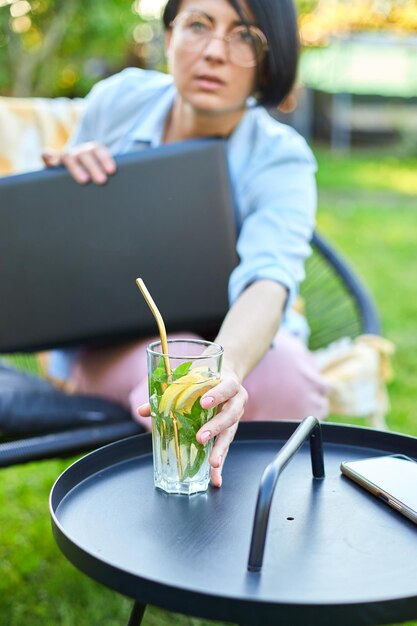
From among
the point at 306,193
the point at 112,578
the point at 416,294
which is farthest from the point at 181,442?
the point at 416,294

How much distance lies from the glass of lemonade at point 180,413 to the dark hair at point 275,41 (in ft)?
3.03

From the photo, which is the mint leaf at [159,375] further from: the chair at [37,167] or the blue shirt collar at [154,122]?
the chair at [37,167]

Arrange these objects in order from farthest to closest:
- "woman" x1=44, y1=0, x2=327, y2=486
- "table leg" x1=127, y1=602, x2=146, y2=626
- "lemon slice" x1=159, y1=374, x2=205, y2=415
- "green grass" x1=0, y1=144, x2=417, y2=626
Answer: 1. "green grass" x1=0, y1=144, x2=417, y2=626
2. "woman" x1=44, y1=0, x2=327, y2=486
3. "table leg" x1=127, y1=602, x2=146, y2=626
4. "lemon slice" x1=159, y1=374, x2=205, y2=415

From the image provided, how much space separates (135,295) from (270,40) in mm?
604

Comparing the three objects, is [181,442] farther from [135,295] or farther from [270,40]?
[270,40]

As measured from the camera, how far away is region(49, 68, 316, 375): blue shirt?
1.92 metres

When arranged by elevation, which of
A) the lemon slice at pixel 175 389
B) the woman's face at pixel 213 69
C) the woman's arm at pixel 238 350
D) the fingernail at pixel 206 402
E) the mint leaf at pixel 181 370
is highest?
the woman's face at pixel 213 69

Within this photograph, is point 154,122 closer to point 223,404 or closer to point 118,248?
point 118,248

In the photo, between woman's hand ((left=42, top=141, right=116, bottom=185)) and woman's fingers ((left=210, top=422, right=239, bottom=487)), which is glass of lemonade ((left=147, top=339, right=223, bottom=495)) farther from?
woman's hand ((left=42, top=141, right=116, bottom=185))

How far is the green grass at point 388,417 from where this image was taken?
2072 millimetres

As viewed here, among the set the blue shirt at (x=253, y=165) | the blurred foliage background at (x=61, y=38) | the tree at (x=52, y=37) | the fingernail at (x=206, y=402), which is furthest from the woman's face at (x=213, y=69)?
the tree at (x=52, y=37)

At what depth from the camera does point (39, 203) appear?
76.4 inches

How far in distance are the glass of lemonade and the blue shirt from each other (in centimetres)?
64

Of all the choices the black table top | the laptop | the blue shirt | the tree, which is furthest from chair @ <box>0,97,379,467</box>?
the tree
